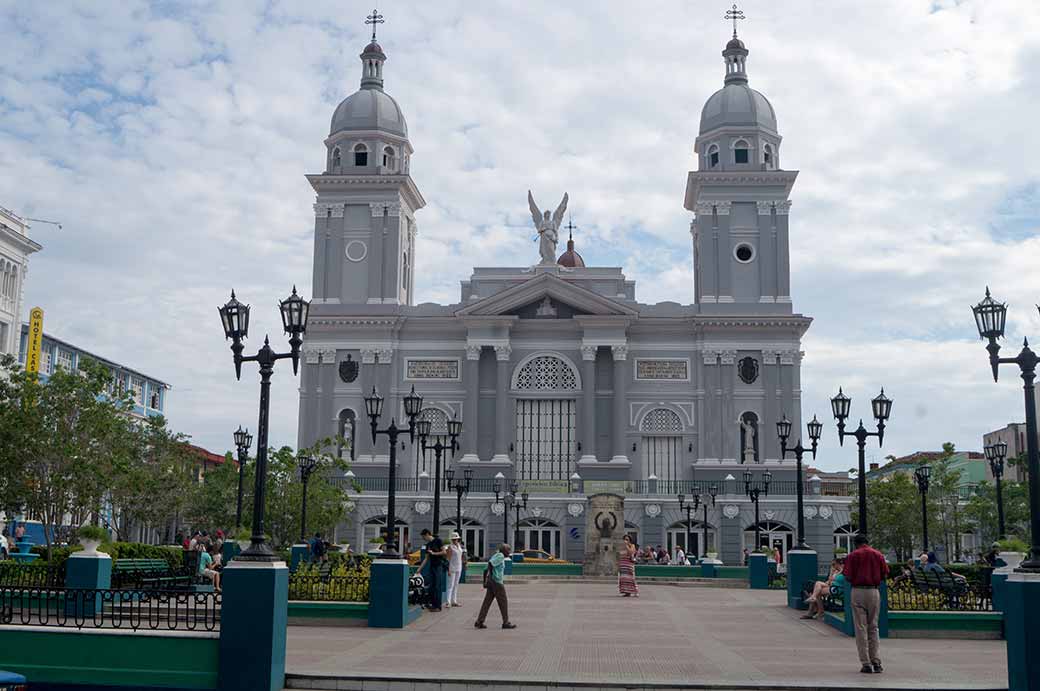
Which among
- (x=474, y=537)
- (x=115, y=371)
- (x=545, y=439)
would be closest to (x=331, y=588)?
(x=474, y=537)

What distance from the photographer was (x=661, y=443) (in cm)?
6256

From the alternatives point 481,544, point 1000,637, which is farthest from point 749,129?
point 1000,637

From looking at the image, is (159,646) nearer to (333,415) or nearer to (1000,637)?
(1000,637)

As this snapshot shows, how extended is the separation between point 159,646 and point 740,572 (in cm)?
3188

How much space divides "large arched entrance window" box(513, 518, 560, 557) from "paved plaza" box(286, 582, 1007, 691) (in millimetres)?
31548

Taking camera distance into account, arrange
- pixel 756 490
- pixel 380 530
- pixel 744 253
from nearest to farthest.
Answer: pixel 756 490, pixel 380 530, pixel 744 253

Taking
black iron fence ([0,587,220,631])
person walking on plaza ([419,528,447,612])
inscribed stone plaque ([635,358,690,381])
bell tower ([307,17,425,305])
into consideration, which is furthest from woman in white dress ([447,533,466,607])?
bell tower ([307,17,425,305])

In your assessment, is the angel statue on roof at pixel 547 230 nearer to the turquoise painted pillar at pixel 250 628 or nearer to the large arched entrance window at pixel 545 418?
→ the large arched entrance window at pixel 545 418

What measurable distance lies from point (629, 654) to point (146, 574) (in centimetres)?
1380

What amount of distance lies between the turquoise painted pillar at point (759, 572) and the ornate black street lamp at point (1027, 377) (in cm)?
2259

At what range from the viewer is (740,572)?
43156 mm

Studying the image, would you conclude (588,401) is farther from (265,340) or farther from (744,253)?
(265,340)

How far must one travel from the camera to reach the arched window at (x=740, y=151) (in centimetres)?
6488

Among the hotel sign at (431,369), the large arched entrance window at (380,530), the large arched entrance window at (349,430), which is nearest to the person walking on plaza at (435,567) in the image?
the large arched entrance window at (380,530)
